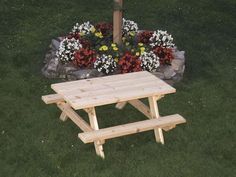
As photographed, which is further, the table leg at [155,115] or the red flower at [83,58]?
the red flower at [83,58]

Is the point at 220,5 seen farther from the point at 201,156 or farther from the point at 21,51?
the point at 201,156

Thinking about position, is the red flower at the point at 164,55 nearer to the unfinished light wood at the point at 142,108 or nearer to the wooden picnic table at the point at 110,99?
the wooden picnic table at the point at 110,99

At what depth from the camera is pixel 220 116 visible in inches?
351

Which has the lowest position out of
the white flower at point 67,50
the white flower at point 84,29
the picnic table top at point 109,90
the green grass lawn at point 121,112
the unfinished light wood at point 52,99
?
the green grass lawn at point 121,112

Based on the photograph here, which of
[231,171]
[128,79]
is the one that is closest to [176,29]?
[128,79]

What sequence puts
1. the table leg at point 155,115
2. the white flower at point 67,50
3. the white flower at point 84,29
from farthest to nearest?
the white flower at point 84,29
the white flower at point 67,50
the table leg at point 155,115

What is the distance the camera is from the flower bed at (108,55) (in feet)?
32.3

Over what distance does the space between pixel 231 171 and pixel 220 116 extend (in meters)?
1.91

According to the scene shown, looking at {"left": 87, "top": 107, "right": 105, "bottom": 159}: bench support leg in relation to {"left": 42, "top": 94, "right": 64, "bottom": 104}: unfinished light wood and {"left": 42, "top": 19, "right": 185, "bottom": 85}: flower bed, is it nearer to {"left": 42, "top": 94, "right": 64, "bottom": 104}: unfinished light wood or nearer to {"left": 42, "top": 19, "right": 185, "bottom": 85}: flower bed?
{"left": 42, "top": 94, "right": 64, "bottom": 104}: unfinished light wood

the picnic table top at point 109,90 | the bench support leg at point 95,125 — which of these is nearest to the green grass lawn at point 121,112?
the bench support leg at point 95,125

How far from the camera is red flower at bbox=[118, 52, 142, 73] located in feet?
32.1

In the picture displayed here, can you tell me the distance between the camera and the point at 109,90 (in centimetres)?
746

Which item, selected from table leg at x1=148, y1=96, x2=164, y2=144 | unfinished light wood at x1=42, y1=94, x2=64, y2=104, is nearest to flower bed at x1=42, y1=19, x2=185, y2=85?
unfinished light wood at x1=42, y1=94, x2=64, y2=104

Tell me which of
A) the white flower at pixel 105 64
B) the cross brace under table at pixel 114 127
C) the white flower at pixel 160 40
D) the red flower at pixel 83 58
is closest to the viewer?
the cross brace under table at pixel 114 127
